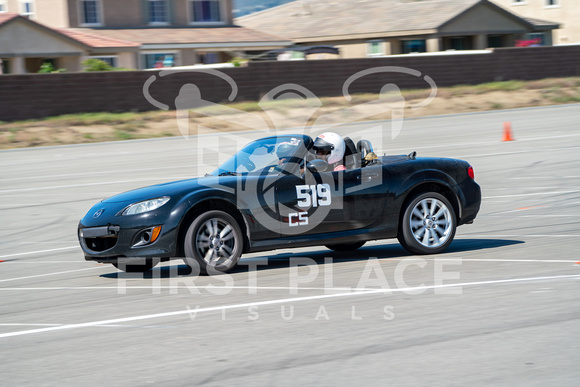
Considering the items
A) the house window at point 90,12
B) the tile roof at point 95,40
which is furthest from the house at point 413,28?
the tile roof at point 95,40

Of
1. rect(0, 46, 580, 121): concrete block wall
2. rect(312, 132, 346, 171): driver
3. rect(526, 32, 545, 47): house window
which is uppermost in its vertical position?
rect(526, 32, 545, 47): house window

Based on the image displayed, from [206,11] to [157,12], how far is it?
3028mm

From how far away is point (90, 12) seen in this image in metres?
44.5

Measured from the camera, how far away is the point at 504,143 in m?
23.6

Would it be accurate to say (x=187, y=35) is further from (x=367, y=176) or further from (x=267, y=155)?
(x=367, y=176)

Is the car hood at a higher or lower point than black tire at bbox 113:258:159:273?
higher

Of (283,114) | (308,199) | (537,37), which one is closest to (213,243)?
(308,199)

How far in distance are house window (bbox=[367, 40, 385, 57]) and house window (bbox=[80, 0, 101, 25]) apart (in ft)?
52.7

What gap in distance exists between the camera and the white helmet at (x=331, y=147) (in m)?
9.20

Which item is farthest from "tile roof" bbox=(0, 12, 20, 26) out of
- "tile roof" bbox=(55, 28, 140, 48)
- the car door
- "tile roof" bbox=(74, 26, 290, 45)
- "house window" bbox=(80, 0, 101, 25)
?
the car door

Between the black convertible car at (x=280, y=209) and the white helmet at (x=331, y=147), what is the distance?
87mm

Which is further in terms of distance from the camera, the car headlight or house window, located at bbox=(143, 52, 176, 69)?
house window, located at bbox=(143, 52, 176, 69)

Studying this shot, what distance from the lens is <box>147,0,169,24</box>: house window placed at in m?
46.2

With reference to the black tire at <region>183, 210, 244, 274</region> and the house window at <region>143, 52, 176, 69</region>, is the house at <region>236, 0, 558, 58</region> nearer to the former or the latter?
the house window at <region>143, 52, 176, 69</region>
